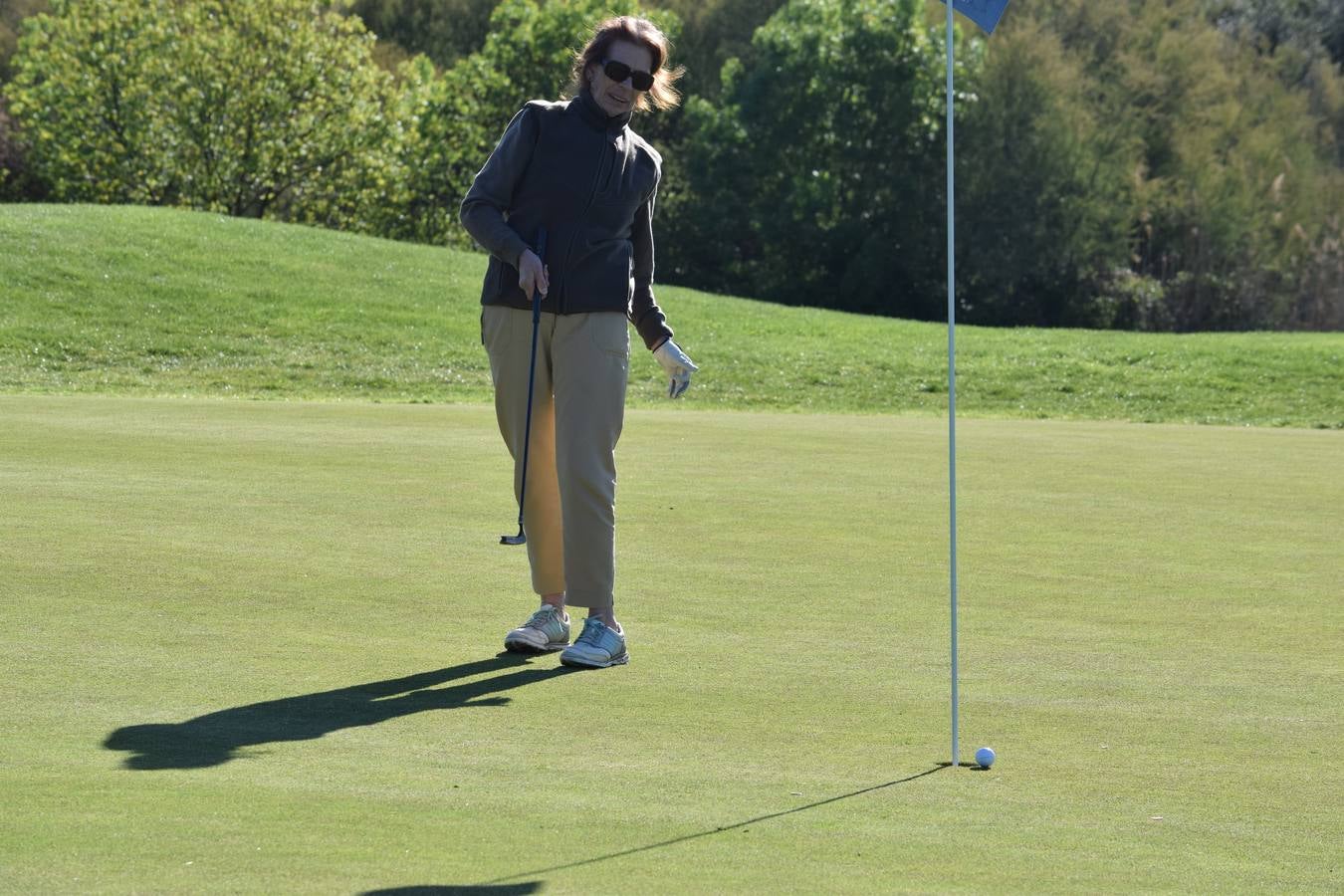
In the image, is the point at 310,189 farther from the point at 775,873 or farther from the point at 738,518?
the point at 775,873

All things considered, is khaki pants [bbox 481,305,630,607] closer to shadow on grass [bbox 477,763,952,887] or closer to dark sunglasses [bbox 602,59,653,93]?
dark sunglasses [bbox 602,59,653,93]

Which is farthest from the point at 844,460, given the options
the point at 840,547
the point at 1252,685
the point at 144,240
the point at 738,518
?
the point at 144,240

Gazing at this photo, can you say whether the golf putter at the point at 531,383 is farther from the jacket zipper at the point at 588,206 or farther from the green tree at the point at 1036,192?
the green tree at the point at 1036,192

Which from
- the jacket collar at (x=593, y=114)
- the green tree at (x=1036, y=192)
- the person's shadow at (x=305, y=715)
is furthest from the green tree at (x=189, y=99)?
the person's shadow at (x=305, y=715)

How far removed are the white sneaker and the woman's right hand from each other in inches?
45.9

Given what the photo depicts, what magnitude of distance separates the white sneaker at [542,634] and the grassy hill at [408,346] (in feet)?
53.0

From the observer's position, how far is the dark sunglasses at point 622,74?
260 inches

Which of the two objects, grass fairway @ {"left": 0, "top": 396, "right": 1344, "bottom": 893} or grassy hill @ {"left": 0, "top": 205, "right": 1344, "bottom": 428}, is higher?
grassy hill @ {"left": 0, "top": 205, "right": 1344, "bottom": 428}

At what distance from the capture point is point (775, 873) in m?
3.93

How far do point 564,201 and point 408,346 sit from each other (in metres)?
21.2

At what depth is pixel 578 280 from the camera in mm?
6609

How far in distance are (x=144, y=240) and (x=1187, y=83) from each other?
28.4 meters

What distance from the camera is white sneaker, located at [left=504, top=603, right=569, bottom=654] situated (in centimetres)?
664

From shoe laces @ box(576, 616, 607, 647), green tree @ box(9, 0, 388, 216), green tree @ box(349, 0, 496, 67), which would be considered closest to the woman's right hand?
shoe laces @ box(576, 616, 607, 647)
